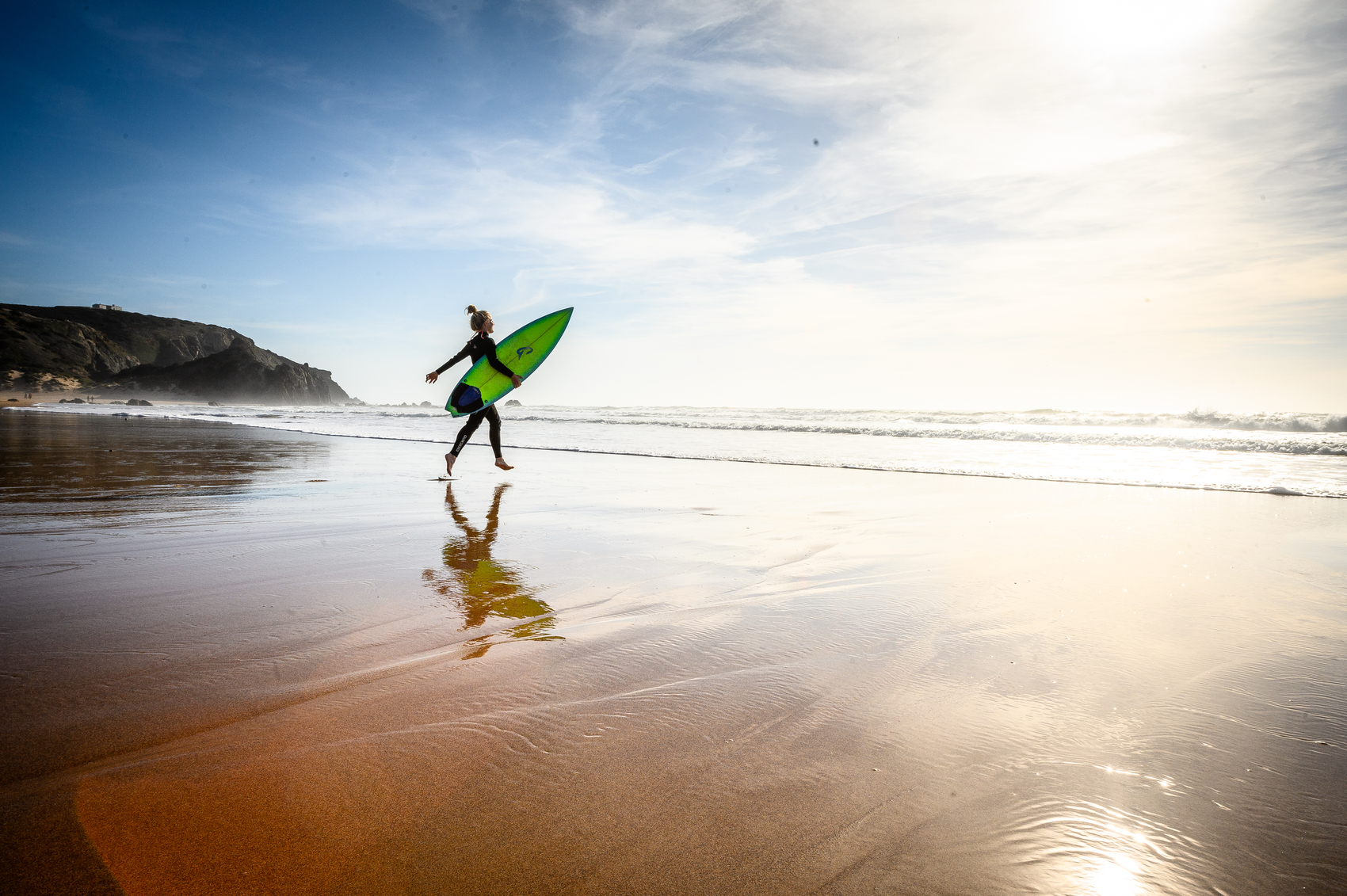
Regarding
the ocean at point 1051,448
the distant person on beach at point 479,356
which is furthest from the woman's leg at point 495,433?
the ocean at point 1051,448

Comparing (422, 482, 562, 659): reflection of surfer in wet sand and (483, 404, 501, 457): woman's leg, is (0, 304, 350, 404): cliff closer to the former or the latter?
(483, 404, 501, 457): woman's leg

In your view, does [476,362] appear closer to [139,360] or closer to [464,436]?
[464,436]

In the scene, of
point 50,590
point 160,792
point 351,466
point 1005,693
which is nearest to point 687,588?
point 1005,693

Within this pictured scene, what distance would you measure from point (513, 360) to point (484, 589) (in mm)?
7429

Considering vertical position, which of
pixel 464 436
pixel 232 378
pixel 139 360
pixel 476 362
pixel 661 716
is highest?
pixel 139 360

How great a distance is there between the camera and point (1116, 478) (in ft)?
29.3

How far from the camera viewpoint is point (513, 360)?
10180 mm

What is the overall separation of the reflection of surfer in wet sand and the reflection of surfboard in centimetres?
483

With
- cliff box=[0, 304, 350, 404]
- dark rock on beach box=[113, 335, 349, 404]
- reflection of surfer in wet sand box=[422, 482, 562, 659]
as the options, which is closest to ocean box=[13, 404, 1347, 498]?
reflection of surfer in wet sand box=[422, 482, 562, 659]

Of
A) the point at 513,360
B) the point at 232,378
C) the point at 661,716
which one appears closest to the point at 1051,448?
the point at 513,360

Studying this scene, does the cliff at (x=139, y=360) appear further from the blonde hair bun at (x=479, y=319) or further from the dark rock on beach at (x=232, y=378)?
the blonde hair bun at (x=479, y=319)

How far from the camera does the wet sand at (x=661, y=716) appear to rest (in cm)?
133

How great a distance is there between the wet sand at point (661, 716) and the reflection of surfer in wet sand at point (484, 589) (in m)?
0.02

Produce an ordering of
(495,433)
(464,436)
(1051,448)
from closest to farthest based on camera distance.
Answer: (464,436), (495,433), (1051,448)
